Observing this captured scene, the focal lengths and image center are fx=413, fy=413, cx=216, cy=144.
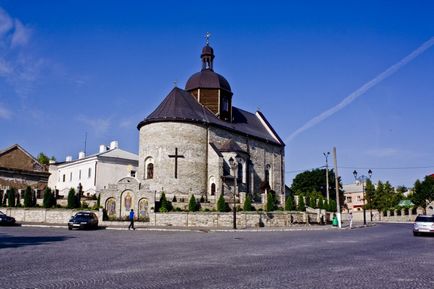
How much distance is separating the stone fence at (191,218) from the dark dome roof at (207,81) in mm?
18147

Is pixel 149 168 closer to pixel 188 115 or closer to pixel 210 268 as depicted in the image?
pixel 188 115

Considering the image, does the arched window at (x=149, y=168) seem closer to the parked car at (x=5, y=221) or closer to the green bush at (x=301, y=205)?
the parked car at (x=5, y=221)

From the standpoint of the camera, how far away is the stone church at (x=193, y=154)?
34031 mm

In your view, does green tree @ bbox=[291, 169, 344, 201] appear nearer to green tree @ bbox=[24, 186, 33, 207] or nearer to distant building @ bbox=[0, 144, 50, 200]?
distant building @ bbox=[0, 144, 50, 200]

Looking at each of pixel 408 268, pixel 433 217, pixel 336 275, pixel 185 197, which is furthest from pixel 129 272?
pixel 185 197

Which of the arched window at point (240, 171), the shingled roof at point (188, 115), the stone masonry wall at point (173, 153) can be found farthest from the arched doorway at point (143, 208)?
the arched window at point (240, 171)

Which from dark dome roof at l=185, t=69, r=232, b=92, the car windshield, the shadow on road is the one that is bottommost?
the shadow on road

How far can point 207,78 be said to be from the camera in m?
47.3

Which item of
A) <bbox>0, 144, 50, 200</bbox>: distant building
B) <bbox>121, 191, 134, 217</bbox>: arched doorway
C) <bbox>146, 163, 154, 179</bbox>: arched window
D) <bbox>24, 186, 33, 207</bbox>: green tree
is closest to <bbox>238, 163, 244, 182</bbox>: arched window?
<bbox>146, 163, 154, 179</bbox>: arched window

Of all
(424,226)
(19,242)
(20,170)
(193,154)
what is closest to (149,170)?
(193,154)

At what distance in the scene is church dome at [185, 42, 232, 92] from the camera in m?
46.8

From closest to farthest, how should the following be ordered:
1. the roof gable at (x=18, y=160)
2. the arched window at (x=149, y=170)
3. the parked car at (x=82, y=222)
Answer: the parked car at (x=82, y=222)
the arched window at (x=149, y=170)
the roof gable at (x=18, y=160)

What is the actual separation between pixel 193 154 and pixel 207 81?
10233 mm

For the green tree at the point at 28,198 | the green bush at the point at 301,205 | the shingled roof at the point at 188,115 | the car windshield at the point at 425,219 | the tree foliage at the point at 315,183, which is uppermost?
the shingled roof at the point at 188,115
